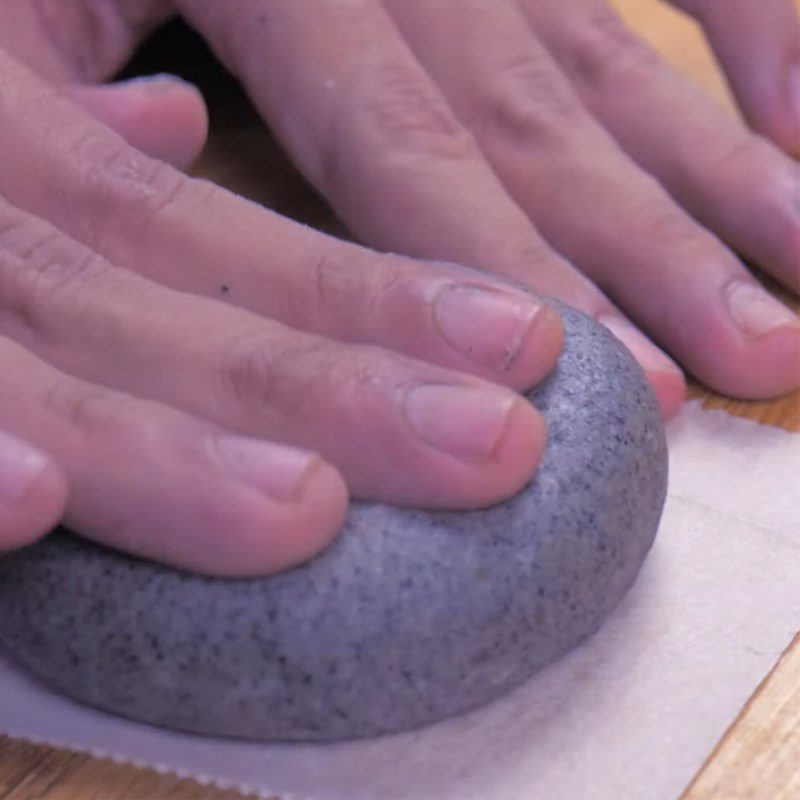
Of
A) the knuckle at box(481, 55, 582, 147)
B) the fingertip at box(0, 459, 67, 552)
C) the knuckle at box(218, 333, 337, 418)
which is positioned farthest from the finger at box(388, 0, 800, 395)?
the fingertip at box(0, 459, 67, 552)

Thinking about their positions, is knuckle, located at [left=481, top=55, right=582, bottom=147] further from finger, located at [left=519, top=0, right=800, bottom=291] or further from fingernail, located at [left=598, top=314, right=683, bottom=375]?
fingernail, located at [left=598, top=314, right=683, bottom=375]

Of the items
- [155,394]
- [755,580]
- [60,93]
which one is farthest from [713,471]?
[60,93]

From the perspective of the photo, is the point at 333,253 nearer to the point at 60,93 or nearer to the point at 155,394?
the point at 155,394

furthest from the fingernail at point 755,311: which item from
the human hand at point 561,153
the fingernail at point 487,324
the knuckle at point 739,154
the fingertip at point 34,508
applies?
the fingertip at point 34,508

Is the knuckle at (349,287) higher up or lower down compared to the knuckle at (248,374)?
higher up

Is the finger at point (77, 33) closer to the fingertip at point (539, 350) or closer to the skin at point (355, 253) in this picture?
the skin at point (355, 253)

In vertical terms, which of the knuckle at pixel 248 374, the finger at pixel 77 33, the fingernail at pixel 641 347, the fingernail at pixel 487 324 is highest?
the fingernail at pixel 487 324
